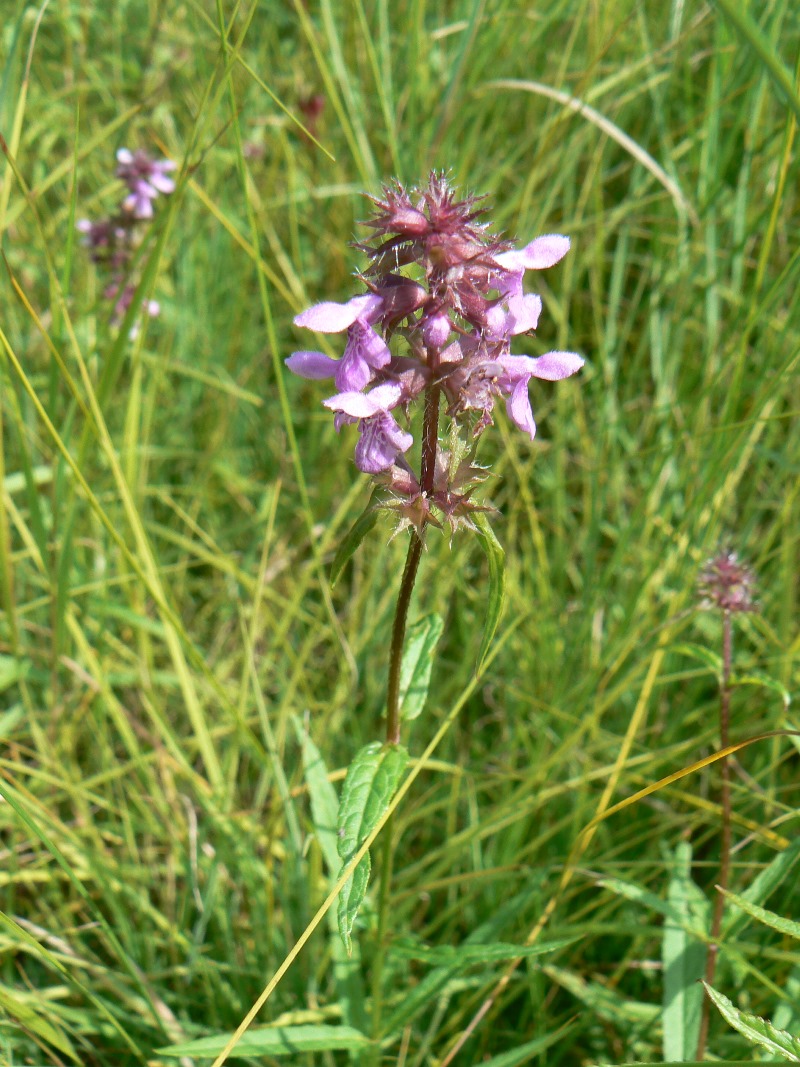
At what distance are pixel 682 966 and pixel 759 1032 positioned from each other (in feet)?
1.96

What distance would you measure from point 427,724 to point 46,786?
0.96 meters

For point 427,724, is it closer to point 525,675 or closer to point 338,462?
point 525,675

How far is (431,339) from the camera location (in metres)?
1.26

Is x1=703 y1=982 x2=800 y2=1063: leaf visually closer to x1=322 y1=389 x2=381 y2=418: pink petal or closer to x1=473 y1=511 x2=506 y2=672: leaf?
x1=473 y1=511 x2=506 y2=672: leaf

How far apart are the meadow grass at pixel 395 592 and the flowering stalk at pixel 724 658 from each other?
0.05 meters

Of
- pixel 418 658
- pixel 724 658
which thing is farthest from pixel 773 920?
pixel 418 658

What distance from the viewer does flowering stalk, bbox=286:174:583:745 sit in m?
1.25

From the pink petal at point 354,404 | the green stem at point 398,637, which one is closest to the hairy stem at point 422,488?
the green stem at point 398,637

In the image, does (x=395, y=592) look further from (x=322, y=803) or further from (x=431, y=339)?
(x=431, y=339)

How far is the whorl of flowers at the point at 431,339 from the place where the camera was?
1.25m

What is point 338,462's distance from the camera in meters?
2.69

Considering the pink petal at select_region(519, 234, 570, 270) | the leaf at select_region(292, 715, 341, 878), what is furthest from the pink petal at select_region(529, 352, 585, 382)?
the leaf at select_region(292, 715, 341, 878)

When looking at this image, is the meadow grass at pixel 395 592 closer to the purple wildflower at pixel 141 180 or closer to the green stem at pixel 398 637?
the green stem at pixel 398 637

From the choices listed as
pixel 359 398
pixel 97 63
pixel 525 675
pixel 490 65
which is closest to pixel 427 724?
pixel 525 675
